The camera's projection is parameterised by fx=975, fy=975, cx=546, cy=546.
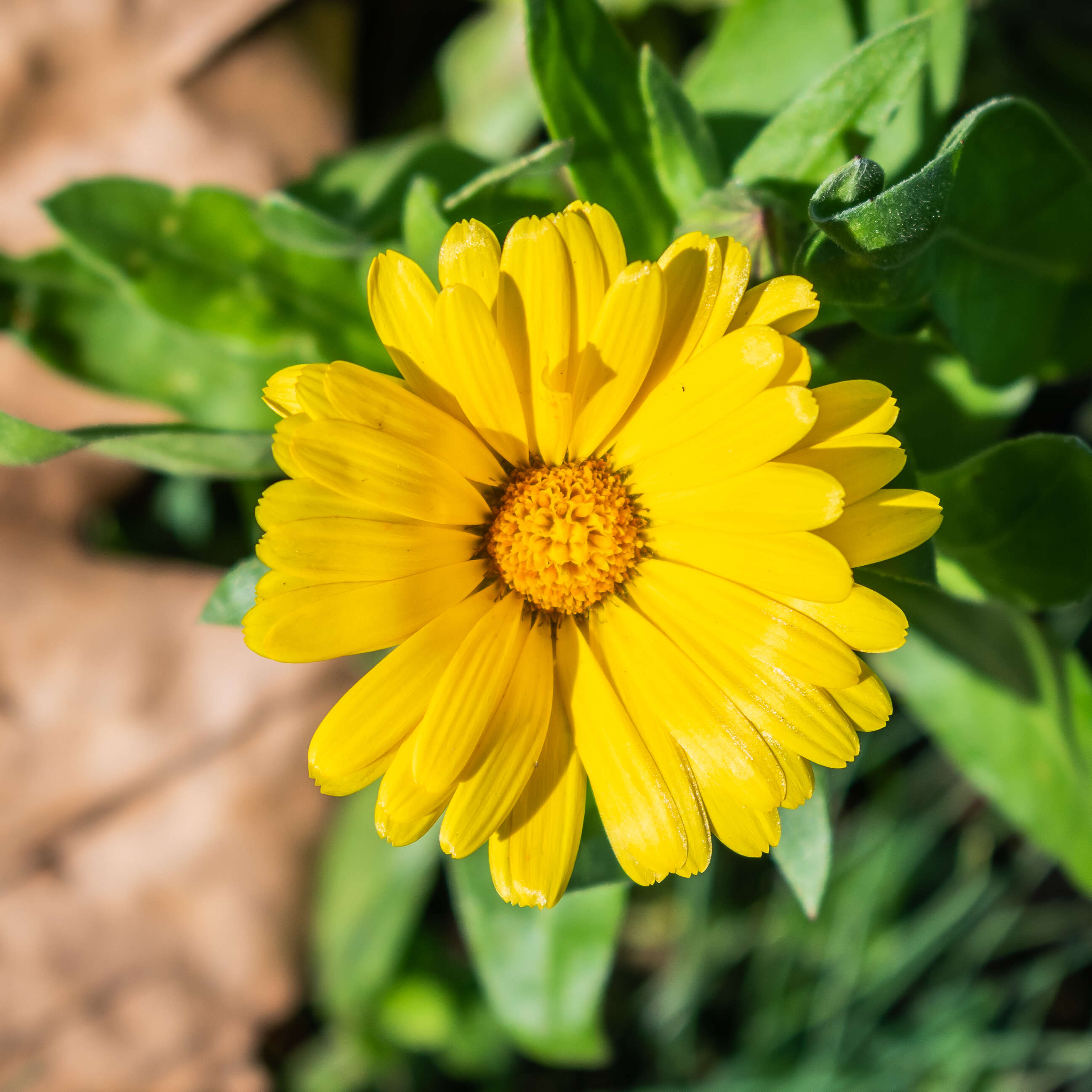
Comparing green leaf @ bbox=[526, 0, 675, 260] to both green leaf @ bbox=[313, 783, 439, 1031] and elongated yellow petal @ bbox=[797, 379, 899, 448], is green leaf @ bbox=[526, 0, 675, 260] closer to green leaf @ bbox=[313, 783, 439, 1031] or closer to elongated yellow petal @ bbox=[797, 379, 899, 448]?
elongated yellow petal @ bbox=[797, 379, 899, 448]

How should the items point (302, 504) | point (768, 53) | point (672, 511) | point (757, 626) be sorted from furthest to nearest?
point (768, 53) < point (672, 511) < point (757, 626) < point (302, 504)

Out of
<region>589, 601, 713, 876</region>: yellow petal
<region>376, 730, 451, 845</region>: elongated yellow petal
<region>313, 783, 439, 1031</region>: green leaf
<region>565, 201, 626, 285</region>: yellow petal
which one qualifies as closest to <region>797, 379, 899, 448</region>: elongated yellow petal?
<region>565, 201, 626, 285</region>: yellow petal

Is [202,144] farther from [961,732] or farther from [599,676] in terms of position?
[961,732]

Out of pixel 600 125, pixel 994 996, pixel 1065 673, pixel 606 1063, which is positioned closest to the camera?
pixel 600 125

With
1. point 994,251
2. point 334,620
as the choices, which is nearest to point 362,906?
point 334,620

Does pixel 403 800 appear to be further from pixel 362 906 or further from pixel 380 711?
pixel 362 906

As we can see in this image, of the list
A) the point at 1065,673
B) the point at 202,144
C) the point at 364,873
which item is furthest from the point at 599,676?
the point at 202,144
